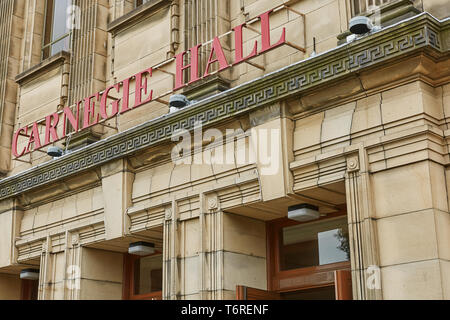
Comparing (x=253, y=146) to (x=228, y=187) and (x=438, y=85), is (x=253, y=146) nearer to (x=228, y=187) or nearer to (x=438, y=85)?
(x=228, y=187)

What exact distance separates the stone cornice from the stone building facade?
0.03m

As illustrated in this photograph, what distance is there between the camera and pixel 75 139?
15.5 m

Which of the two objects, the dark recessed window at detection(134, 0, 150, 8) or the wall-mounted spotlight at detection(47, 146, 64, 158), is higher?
the dark recessed window at detection(134, 0, 150, 8)

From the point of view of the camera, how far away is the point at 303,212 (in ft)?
36.8

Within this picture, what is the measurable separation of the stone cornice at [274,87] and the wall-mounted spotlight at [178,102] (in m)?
0.25

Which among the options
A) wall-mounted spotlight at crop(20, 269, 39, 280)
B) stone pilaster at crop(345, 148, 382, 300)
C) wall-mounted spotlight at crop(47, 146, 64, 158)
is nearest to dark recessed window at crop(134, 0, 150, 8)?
wall-mounted spotlight at crop(47, 146, 64, 158)

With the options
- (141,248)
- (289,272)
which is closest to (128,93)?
(141,248)

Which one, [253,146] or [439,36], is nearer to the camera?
[439,36]

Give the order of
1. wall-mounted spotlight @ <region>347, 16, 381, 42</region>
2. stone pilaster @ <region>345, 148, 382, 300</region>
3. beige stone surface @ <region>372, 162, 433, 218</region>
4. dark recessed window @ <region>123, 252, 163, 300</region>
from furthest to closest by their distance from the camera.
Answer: dark recessed window @ <region>123, 252, 163, 300</region>, wall-mounted spotlight @ <region>347, 16, 381, 42</region>, stone pilaster @ <region>345, 148, 382, 300</region>, beige stone surface @ <region>372, 162, 433, 218</region>

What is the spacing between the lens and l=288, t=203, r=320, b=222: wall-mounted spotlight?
11.2 meters

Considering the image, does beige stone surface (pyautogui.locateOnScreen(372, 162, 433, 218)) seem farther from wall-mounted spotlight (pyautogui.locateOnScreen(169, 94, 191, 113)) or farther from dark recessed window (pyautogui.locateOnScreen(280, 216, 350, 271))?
wall-mounted spotlight (pyautogui.locateOnScreen(169, 94, 191, 113))

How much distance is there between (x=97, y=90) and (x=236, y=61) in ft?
15.4

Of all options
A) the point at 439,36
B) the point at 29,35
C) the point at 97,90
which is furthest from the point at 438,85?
the point at 29,35
